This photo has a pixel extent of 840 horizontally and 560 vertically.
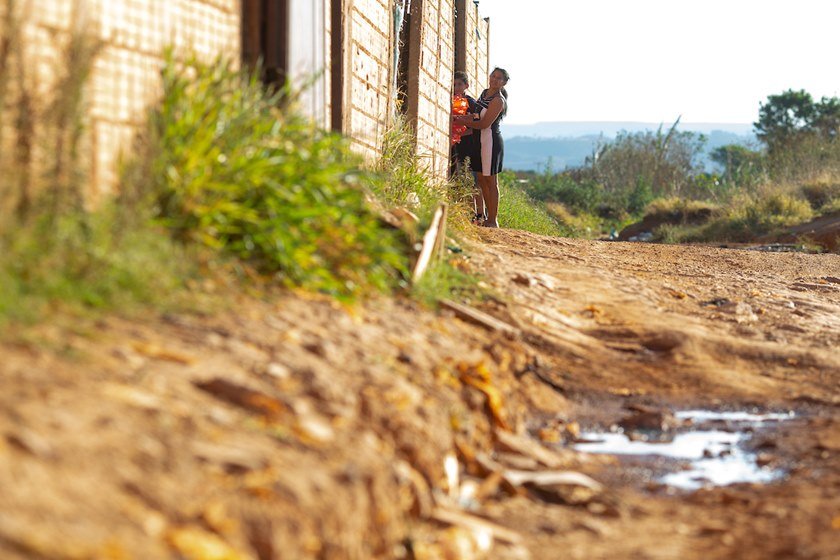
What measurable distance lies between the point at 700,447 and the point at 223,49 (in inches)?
112

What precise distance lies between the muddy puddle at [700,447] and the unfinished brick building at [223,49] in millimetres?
2198

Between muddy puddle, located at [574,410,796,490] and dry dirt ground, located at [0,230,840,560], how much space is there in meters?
0.08

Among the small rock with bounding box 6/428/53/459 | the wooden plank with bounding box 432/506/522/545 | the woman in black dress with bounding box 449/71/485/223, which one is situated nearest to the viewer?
the small rock with bounding box 6/428/53/459

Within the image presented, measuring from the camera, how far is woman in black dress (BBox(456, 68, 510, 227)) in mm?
11039

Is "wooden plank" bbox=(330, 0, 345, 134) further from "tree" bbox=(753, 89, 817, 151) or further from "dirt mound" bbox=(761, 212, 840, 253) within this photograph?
"tree" bbox=(753, 89, 817, 151)

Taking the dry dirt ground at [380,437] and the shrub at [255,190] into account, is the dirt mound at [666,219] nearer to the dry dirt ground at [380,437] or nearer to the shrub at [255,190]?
the dry dirt ground at [380,437]

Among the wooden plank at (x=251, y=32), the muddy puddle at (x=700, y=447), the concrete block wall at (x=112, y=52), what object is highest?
the wooden plank at (x=251, y=32)

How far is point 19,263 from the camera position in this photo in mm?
3139

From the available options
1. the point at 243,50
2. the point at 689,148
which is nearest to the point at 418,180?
the point at 243,50

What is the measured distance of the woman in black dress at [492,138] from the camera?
1104cm

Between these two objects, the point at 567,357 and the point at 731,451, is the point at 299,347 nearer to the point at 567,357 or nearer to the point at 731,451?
the point at 731,451

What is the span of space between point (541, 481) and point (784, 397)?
1.99 m

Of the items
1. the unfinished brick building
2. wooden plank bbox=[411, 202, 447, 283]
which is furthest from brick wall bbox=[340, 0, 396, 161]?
wooden plank bbox=[411, 202, 447, 283]

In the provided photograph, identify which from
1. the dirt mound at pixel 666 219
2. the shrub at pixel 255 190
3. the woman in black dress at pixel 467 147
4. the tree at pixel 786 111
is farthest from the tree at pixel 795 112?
the shrub at pixel 255 190
